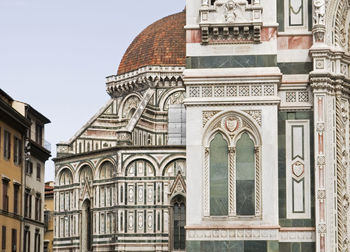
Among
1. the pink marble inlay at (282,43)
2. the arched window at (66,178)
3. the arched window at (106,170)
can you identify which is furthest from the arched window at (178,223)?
the pink marble inlay at (282,43)

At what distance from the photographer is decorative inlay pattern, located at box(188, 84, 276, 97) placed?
22.4 meters

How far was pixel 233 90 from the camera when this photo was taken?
22531 millimetres

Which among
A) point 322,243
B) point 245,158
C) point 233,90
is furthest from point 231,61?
point 322,243

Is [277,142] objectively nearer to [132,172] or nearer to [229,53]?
[229,53]

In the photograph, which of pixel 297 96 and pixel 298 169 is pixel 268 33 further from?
pixel 298 169

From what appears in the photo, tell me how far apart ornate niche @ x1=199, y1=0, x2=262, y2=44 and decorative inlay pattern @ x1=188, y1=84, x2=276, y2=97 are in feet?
3.30

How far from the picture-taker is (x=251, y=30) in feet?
74.3

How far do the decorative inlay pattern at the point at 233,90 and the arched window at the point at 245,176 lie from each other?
910 millimetres

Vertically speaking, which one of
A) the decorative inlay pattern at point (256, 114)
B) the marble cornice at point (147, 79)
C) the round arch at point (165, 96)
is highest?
the marble cornice at point (147, 79)

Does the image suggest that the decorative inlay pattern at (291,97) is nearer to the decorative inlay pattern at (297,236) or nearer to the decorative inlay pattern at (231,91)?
the decorative inlay pattern at (231,91)

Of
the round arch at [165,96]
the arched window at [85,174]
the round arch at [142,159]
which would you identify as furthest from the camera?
the round arch at [165,96]

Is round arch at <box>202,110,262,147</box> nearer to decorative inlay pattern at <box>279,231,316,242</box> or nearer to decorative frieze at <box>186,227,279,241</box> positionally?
decorative frieze at <box>186,227,279,241</box>

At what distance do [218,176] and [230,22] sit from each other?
3.34 meters

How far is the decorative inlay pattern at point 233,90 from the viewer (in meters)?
22.4
